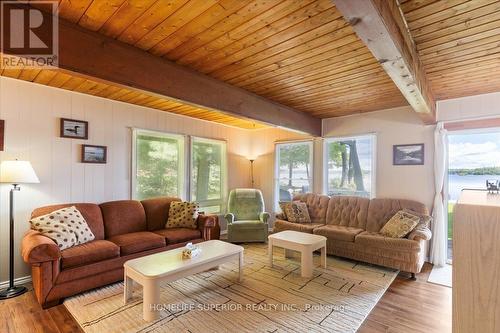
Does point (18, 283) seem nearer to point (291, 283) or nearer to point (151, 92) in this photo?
point (151, 92)

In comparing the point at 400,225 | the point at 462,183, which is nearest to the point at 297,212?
the point at 400,225

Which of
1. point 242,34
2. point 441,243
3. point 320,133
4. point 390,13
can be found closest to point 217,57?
point 242,34

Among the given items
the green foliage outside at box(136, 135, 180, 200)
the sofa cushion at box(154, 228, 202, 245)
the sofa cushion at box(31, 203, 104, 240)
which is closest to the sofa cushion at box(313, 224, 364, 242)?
the sofa cushion at box(154, 228, 202, 245)

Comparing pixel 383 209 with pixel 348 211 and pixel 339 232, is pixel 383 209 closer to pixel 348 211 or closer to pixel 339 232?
pixel 348 211

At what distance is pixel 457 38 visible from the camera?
77.0 inches

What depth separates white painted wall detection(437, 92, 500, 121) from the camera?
3348mm

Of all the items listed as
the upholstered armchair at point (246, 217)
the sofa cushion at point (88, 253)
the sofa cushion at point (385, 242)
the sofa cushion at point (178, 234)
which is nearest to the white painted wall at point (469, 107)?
the sofa cushion at point (385, 242)

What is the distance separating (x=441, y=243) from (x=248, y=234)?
9.71 feet

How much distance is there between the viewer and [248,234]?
4520 millimetres

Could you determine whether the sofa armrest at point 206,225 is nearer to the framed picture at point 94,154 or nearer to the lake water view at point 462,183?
the framed picture at point 94,154

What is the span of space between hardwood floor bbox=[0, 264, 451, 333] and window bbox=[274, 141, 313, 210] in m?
2.64

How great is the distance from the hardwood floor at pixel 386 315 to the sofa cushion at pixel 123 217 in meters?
1.02

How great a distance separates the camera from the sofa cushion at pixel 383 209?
372 centimetres

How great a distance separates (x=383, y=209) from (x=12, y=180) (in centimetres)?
475
